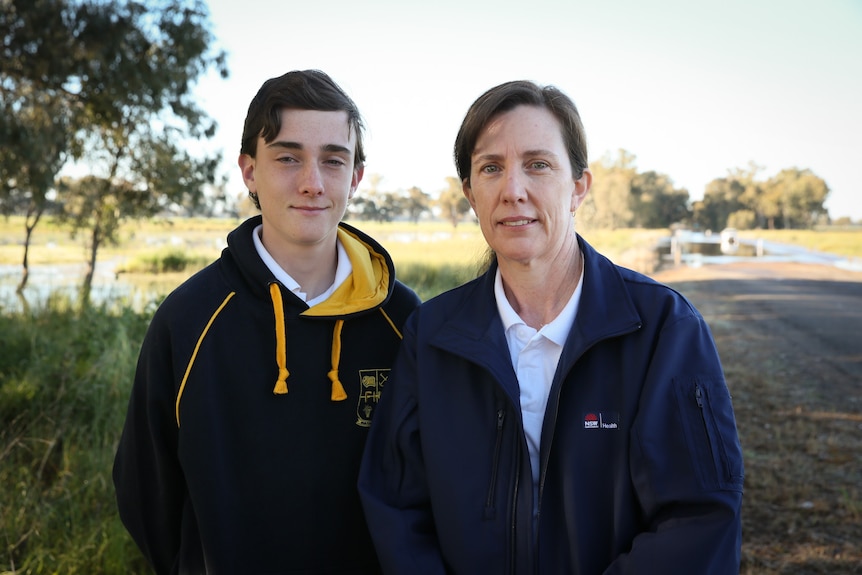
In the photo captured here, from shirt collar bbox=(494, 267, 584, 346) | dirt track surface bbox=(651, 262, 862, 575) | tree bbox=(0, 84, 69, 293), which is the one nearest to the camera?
shirt collar bbox=(494, 267, 584, 346)

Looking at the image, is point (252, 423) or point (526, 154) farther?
point (252, 423)

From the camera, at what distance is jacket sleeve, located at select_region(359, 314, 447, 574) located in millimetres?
2104

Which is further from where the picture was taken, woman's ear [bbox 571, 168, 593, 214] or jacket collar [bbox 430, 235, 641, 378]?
woman's ear [bbox 571, 168, 593, 214]

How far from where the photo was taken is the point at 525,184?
2215 millimetres

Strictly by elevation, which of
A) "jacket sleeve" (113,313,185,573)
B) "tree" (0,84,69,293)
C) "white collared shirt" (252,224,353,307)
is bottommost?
"jacket sleeve" (113,313,185,573)

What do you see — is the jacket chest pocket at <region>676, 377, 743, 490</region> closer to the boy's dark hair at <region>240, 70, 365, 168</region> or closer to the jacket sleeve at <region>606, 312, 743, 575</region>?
the jacket sleeve at <region>606, 312, 743, 575</region>

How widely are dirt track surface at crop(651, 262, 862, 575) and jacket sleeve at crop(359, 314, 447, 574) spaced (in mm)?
2942

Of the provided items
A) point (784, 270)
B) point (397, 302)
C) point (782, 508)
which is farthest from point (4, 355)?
point (784, 270)

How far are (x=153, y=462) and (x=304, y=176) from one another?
1148mm

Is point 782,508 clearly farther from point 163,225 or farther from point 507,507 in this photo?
point 163,225

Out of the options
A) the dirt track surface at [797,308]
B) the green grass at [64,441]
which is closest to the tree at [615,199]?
the dirt track surface at [797,308]

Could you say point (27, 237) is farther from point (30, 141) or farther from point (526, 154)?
point (526, 154)

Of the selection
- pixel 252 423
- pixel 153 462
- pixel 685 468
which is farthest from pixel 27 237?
pixel 685 468

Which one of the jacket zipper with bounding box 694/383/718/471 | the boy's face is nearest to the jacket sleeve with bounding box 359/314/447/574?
the boy's face
